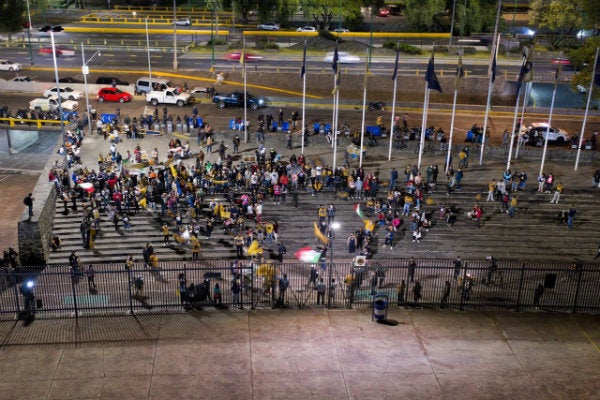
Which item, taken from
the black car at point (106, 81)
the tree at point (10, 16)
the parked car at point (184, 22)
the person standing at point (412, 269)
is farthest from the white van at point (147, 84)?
the person standing at point (412, 269)

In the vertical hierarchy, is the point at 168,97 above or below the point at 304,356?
above

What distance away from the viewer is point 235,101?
166 ft

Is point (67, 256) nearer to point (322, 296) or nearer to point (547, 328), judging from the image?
point (322, 296)

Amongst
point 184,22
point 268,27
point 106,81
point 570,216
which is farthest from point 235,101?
point 184,22

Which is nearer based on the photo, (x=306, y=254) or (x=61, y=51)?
(x=306, y=254)

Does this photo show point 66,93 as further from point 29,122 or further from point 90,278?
point 90,278

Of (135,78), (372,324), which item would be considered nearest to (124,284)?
(372,324)

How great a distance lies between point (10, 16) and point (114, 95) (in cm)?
2160

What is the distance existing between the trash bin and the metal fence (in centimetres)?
112

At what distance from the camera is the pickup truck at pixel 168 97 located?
50969 mm

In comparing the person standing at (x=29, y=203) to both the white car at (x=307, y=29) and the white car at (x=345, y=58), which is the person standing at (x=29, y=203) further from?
the white car at (x=307, y=29)

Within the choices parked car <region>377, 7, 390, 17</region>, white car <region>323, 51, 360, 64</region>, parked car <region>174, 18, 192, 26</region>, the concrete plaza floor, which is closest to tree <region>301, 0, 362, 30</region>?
white car <region>323, 51, 360, 64</region>

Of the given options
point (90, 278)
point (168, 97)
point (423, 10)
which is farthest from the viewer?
point (423, 10)

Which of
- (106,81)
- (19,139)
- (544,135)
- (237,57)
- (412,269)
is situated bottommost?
(19,139)
